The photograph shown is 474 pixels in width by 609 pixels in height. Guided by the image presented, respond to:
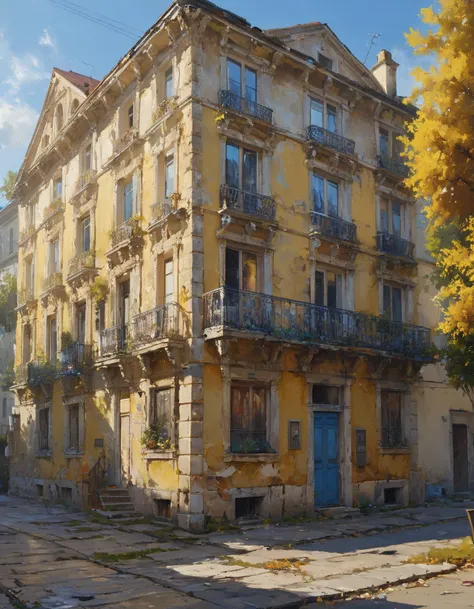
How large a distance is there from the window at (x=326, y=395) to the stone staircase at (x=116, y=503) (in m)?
5.92

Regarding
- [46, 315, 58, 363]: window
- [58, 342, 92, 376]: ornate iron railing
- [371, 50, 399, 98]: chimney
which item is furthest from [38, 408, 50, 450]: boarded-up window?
[371, 50, 399, 98]: chimney

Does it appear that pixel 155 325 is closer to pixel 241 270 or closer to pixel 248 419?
pixel 241 270

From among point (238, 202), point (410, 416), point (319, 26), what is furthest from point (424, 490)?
point (319, 26)

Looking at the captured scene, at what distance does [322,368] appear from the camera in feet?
65.0

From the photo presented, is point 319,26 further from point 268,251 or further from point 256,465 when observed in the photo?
point 256,465

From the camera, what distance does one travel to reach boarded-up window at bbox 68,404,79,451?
78.8ft

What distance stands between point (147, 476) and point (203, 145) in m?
8.86

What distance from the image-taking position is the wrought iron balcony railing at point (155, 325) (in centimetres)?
1764

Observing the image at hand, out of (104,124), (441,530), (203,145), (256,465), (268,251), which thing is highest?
(104,124)

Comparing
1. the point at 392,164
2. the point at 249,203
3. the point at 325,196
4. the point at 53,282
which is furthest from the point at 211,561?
the point at 53,282

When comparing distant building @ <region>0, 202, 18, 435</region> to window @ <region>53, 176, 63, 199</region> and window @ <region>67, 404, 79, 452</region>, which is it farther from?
window @ <region>67, 404, 79, 452</region>

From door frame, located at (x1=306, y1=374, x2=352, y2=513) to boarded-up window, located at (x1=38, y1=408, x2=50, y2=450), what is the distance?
1184 centimetres

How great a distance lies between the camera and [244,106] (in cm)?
1903

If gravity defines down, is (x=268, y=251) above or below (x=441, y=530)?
above
